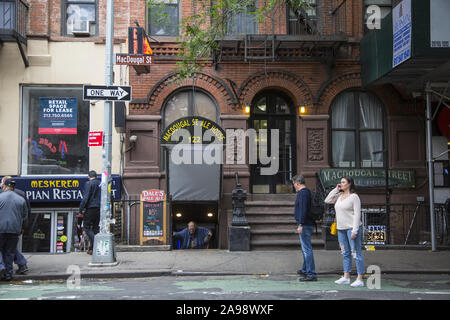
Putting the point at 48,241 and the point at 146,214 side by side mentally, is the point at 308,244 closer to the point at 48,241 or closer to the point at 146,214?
the point at 146,214

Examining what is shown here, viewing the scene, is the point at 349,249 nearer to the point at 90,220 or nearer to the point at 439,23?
the point at 439,23

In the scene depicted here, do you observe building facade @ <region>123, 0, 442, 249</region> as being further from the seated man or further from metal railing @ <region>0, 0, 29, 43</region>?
Result: metal railing @ <region>0, 0, 29, 43</region>

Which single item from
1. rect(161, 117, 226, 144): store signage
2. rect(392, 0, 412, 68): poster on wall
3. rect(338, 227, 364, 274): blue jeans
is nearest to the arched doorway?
rect(161, 117, 226, 144): store signage

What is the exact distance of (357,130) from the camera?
14711 millimetres

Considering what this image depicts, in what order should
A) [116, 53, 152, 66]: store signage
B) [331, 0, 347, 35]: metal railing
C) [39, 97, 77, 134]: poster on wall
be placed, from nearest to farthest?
[116, 53, 152, 66]: store signage → [39, 97, 77, 134]: poster on wall → [331, 0, 347, 35]: metal railing

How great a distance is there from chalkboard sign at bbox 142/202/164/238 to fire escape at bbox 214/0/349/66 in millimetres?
4781

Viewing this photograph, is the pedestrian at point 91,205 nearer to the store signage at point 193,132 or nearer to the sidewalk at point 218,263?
the sidewalk at point 218,263

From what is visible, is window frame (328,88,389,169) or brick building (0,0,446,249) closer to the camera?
brick building (0,0,446,249)

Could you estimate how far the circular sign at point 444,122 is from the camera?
14234 mm

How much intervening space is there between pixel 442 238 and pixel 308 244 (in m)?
6.51

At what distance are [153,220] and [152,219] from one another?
0.04m

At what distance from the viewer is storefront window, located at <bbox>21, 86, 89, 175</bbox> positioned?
14.2m

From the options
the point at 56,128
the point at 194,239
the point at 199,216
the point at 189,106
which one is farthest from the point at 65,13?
the point at 194,239

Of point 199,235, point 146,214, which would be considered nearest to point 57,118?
point 146,214
